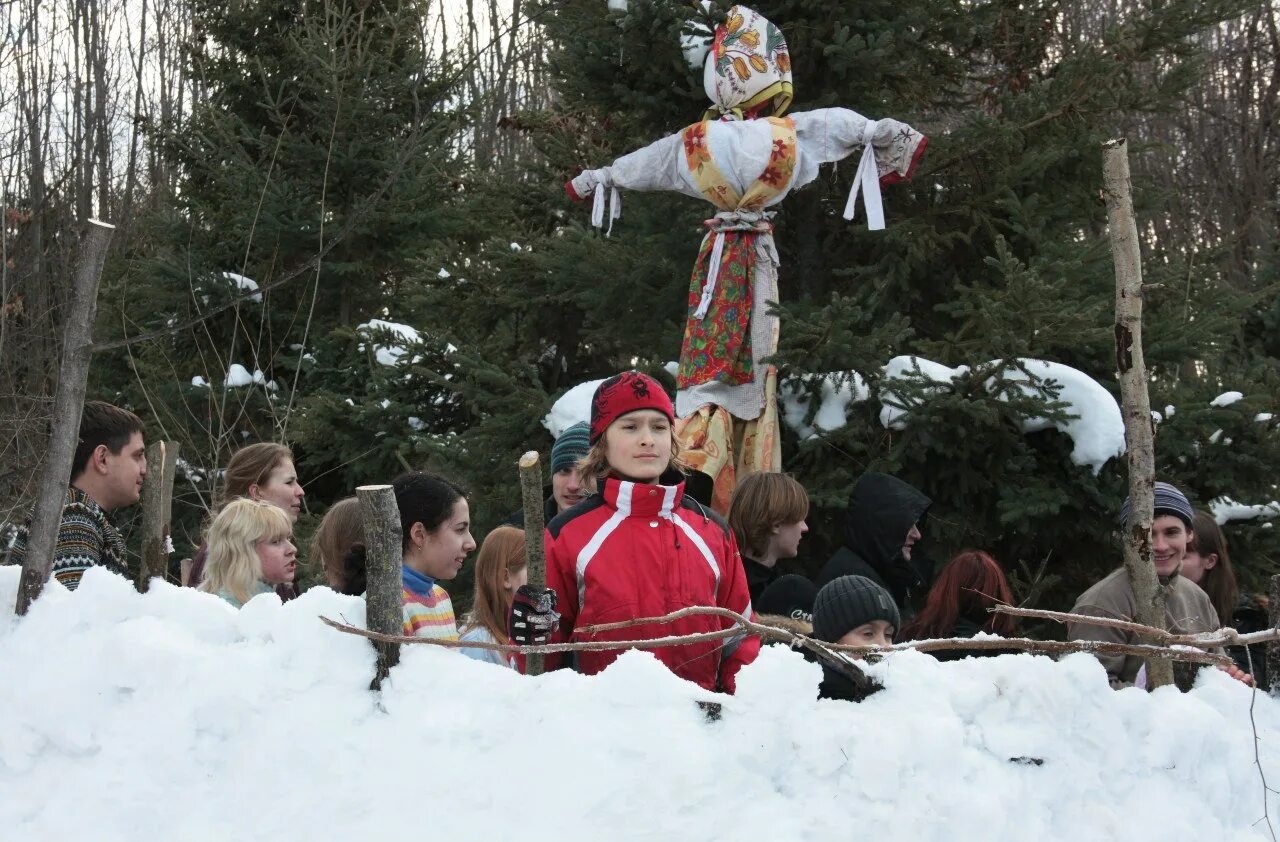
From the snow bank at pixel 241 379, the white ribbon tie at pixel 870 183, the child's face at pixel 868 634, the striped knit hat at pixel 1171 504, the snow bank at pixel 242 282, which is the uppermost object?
the snow bank at pixel 242 282

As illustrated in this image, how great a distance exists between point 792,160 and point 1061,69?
5.83 ft

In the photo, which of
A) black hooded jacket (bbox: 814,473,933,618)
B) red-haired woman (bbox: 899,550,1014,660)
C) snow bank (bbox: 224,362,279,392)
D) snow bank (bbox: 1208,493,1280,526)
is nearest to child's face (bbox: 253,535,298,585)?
black hooded jacket (bbox: 814,473,933,618)

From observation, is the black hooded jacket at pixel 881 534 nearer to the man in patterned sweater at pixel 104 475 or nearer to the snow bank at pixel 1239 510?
the snow bank at pixel 1239 510

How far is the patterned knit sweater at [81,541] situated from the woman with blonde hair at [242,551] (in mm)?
288

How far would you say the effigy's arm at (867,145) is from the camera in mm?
5395

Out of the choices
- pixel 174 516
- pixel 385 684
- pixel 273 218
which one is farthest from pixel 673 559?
pixel 174 516

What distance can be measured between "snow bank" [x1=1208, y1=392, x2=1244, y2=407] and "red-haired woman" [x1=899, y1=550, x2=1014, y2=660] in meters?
2.49

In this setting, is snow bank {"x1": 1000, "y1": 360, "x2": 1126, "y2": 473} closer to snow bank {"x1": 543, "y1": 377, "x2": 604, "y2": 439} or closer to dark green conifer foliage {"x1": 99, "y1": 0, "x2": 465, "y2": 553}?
snow bank {"x1": 543, "y1": 377, "x2": 604, "y2": 439}

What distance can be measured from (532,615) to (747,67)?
3.56 metres

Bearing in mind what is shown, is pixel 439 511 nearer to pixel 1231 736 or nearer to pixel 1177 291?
pixel 1231 736

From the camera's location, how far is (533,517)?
2.78 meters

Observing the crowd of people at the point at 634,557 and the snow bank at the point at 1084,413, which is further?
the snow bank at the point at 1084,413

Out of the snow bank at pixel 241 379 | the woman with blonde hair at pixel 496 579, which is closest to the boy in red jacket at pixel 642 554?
the woman with blonde hair at pixel 496 579

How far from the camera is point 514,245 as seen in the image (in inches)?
315
